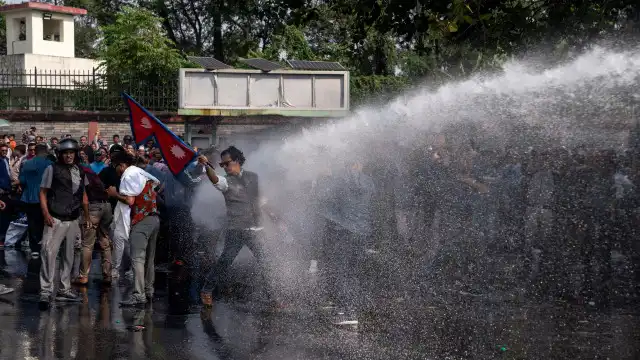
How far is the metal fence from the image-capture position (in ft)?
76.7

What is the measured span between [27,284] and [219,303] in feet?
8.87

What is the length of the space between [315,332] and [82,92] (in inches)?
672

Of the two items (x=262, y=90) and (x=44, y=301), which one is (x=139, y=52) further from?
(x=44, y=301)

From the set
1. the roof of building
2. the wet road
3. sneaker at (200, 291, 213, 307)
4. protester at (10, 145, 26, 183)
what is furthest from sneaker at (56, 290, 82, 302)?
the roof of building

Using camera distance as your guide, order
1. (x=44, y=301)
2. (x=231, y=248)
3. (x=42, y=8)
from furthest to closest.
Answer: (x=42, y=8) < (x=231, y=248) < (x=44, y=301)

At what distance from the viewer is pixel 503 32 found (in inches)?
401

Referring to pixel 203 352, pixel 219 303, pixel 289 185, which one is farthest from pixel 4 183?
→ pixel 203 352

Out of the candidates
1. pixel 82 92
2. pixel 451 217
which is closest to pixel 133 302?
pixel 451 217

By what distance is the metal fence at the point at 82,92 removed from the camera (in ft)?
76.7

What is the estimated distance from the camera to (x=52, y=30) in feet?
146

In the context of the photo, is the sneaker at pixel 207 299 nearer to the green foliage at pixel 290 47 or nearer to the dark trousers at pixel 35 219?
the dark trousers at pixel 35 219

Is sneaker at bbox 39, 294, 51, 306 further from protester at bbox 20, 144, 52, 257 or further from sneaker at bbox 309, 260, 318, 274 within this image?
sneaker at bbox 309, 260, 318, 274

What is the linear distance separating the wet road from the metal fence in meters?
13.8

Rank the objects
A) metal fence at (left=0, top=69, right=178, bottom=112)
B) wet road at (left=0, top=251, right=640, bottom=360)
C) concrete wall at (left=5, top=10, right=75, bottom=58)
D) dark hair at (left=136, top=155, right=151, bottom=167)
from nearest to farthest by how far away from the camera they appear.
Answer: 1. wet road at (left=0, top=251, right=640, bottom=360)
2. dark hair at (left=136, top=155, right=151, bottom=167)
3. metal fence at (left=0, top=69, right=178, bottom=112)
4. concrete wall at (left=5, top=10, right=75, bottom=58)
